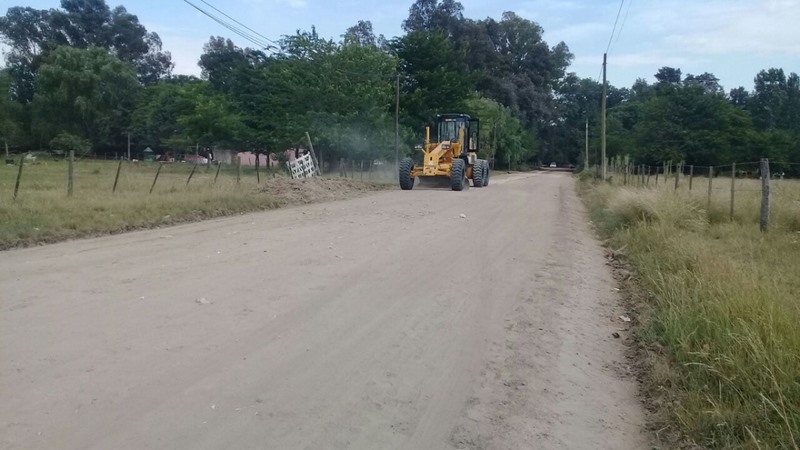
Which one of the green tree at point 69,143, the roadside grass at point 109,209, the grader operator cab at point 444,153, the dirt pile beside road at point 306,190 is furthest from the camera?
the green tree at point 69,143

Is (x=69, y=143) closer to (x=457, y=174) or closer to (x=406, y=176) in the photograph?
(x=406, y=176)

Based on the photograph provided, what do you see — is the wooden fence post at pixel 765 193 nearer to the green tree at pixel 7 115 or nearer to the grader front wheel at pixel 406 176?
the grader front wheel at pixel 406 176

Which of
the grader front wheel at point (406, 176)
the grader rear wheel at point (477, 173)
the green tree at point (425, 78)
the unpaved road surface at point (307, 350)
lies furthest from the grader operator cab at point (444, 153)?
the unpaved road surface at point (307, 350)

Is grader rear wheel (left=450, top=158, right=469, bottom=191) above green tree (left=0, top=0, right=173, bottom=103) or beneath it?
beneath

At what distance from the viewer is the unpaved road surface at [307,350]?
15.7 ft

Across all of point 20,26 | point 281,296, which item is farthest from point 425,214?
point 20,26

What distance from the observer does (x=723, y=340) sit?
239 inches

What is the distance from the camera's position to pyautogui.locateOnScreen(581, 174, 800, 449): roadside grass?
473cm

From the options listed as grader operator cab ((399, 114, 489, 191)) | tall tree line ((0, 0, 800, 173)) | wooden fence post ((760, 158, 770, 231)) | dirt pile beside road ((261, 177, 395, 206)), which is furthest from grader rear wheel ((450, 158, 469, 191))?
wooden fence post ((760, 158, 770, 231))

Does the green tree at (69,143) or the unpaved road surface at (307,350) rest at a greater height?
the green tree at (69,143)

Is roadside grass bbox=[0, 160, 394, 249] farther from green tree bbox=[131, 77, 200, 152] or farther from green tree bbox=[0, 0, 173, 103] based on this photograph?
green tree bbox=[0, 0, 173, 103]

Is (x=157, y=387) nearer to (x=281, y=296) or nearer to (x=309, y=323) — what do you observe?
(x=309, y=323)

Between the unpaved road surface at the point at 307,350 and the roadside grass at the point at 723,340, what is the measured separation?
0.41 meters

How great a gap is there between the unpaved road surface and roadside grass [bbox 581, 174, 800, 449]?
408 mm
